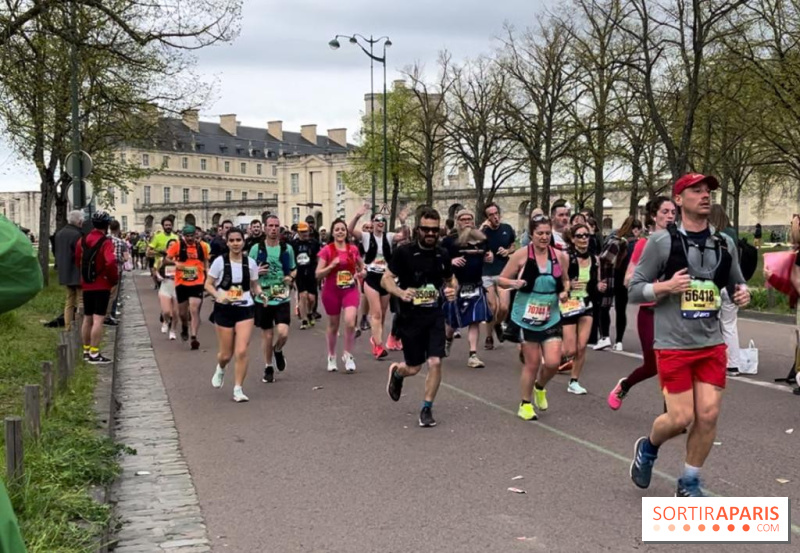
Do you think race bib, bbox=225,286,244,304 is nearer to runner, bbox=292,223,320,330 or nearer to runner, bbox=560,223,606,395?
runner, bbox=560,223,606,395

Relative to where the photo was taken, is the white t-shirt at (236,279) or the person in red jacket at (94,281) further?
the person in red jacket at (94,281)

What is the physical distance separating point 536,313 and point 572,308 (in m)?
1.54

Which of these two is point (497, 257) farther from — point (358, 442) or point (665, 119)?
point (665, 119)

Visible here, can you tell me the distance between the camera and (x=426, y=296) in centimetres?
838

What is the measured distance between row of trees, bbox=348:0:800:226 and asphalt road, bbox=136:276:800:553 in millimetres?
14007

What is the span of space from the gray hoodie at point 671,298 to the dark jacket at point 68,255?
29.5 feet

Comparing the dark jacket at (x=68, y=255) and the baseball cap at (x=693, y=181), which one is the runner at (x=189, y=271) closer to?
the dark jacket at (x=68, y=255)

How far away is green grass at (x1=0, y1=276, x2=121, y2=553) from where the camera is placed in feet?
15.2

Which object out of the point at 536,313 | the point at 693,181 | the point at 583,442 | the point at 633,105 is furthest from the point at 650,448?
the point at 633,105

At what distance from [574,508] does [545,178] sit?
28775 mm

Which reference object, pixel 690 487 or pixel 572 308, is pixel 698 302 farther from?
pixel 572 308

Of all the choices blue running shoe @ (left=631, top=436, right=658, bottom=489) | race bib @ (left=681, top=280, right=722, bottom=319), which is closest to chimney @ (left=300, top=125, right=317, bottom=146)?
blue running shoe @ (left=631, top=436, right=658, bottom=489)

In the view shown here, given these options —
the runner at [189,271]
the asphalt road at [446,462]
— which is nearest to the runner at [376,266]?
the asphalt road at [446,462]

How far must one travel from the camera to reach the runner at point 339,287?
11.5 m
